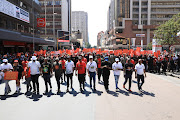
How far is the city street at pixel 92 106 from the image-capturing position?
538cm

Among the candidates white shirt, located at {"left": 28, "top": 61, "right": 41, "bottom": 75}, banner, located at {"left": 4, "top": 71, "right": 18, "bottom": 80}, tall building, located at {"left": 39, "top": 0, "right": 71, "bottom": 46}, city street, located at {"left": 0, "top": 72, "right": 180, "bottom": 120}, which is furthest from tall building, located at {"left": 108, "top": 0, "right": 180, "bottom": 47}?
banner, located at {"left": 4, "top": 71, "right": 18, "bottom": 80}

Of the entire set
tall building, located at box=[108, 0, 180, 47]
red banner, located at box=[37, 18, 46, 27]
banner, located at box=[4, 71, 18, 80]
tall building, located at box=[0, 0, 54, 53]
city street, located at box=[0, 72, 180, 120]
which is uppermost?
tall building, located at box=[108, 0, 180, 47]

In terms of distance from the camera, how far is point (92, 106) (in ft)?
20.7

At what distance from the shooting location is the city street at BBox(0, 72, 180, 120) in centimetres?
538

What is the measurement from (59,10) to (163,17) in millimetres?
42245

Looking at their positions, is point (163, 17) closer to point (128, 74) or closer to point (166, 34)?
point (166, 34)

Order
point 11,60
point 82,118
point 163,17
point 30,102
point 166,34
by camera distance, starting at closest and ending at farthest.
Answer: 1. point 82,118
2. point 30,102
3. point 11,60
4. point 166,34
5. point 163,17

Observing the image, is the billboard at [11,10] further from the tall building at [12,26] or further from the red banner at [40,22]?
the red banner at [40,22]

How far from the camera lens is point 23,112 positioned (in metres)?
5.77

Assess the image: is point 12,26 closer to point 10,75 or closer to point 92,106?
point 10,75

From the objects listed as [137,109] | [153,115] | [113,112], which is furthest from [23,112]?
[153,115]

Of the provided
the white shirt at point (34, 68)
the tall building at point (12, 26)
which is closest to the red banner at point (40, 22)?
the tall building at point (12, 26)

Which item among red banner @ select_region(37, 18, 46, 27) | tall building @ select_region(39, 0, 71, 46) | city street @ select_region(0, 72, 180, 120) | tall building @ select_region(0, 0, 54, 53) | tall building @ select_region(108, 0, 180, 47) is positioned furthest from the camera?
tall building @ select_region(39, 0, 71, 46)

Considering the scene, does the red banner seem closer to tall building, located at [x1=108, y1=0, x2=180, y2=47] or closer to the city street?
the city street
